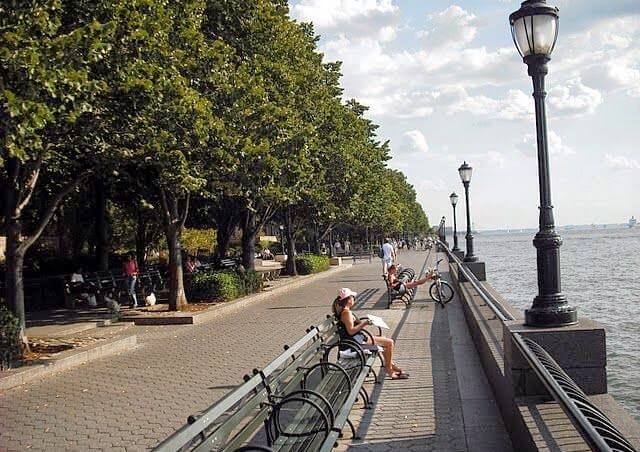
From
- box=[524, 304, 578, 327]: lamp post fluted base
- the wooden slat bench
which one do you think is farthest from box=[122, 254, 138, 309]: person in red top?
box=[524, 304, 578, 327]: lamp post fluted base

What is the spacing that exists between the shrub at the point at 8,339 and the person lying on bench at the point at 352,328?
5.05m

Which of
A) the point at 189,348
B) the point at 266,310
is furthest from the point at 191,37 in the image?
the point at 266,310

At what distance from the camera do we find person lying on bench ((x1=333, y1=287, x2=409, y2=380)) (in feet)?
27.2

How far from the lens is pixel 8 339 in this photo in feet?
33.3

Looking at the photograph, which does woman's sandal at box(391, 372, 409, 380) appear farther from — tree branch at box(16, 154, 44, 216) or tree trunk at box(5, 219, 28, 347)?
tree branch at box(16, 154, 44, 216)

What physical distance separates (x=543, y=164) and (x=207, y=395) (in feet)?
16.2

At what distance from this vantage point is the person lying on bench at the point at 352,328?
27.2ft

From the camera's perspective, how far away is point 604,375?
5.29 meters

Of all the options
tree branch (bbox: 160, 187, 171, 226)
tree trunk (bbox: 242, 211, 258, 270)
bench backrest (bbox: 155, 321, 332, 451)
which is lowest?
bench backrest (bbox: 155, 321, 332, 451)

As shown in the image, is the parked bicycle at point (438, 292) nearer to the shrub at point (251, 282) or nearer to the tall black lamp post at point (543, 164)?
the shrub at point (251, 282)

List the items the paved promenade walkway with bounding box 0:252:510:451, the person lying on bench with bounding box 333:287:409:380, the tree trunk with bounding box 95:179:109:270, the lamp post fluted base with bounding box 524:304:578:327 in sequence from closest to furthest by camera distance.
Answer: the lamp post fluted base with bounding box 524:304:578:327
the paved promenade walkway with bounding box 0:252:510:451
the person lying on bench with bounding box 333:287:409:380
the tree trunk with bounding box 95:179:109:270

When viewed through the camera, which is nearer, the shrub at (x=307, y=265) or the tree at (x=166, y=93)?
the tree at (x=166, y=93)

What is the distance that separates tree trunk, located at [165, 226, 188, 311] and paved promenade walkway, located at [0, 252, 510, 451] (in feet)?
8.97

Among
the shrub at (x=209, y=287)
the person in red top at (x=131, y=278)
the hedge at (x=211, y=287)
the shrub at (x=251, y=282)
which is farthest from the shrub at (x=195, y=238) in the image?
the shrub at (x=209, y=287)
